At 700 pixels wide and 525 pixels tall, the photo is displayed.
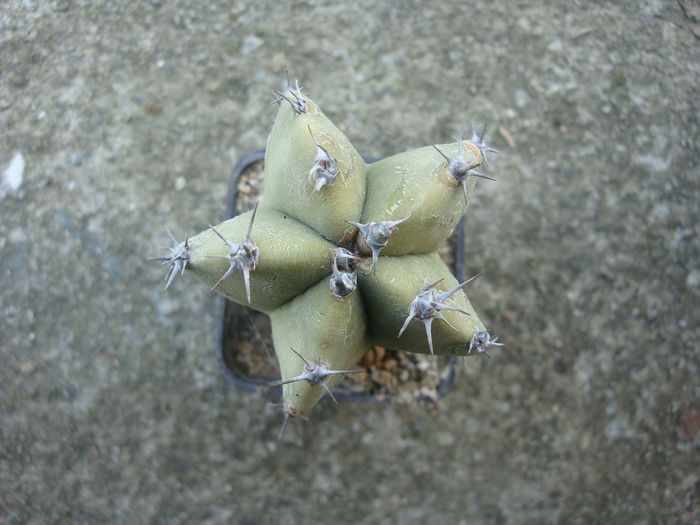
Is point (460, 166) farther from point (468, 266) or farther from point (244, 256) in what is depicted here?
point (468, 266)

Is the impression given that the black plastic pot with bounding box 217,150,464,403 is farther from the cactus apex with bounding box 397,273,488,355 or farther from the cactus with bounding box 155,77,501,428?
the cactus apex with bounding box 397,273,488,355

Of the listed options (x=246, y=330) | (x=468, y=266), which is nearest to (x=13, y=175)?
(x=246, y=330)

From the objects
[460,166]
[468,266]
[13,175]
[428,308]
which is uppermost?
[460,166]

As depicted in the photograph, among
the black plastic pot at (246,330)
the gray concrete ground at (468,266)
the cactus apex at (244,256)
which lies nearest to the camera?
the cactus apex at (244,256)

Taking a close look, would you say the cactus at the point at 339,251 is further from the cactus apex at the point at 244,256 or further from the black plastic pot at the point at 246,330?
the black plastic pot at the point at 246,330

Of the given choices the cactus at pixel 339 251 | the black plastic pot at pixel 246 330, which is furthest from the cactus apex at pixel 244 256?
the black plastic pot at pixel 246 330

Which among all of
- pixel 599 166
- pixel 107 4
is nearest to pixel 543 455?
pixel 599 166

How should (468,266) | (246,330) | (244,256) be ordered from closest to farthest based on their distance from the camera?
(244,256)
(246,330)
(468,266)
